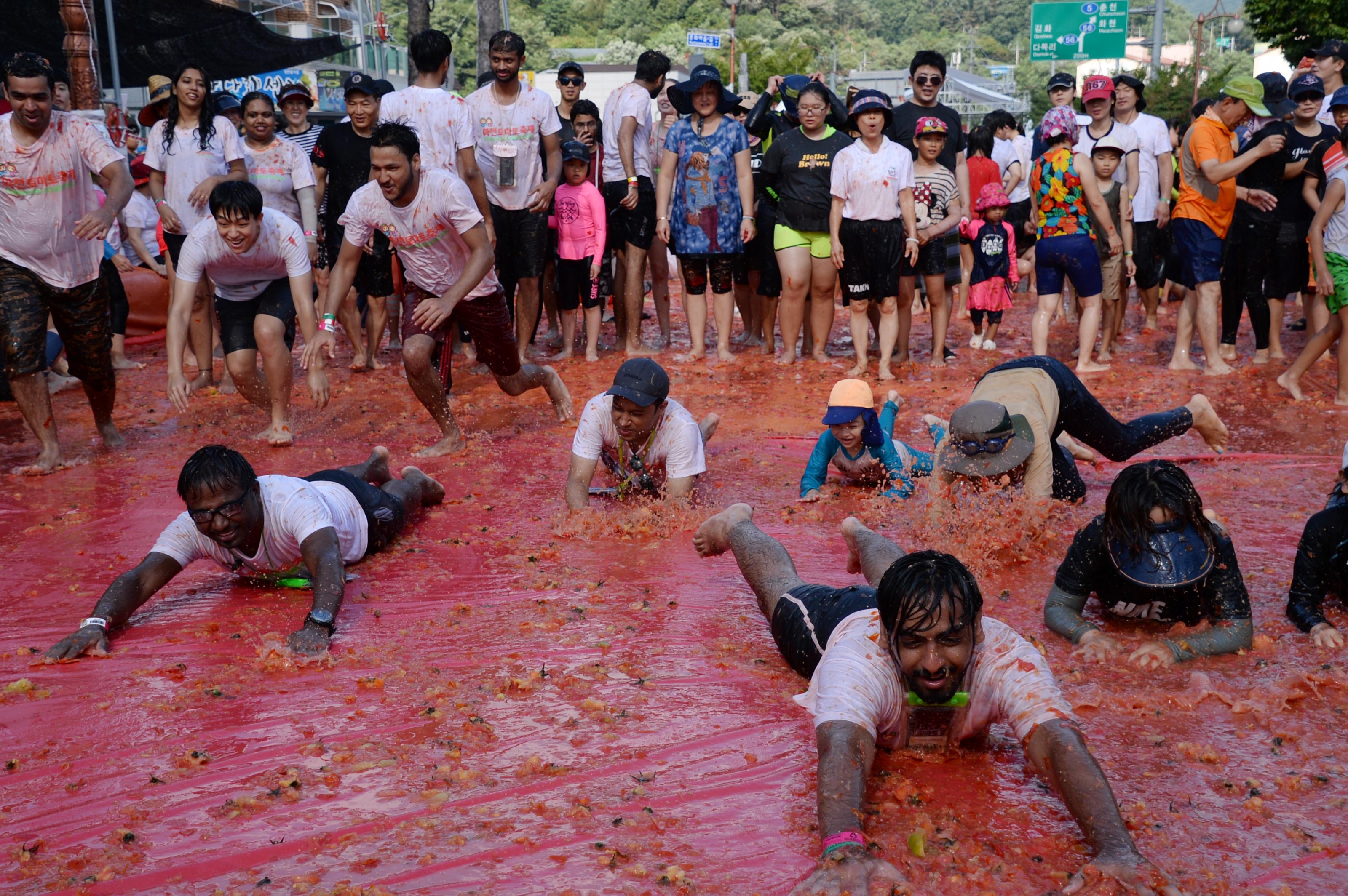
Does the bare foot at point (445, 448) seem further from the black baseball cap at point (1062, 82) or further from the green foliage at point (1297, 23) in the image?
the green foliage at point (1297, 23)

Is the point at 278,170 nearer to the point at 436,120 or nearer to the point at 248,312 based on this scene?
the point at 436,120

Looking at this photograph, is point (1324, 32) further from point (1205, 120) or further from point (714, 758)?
point (714, 758)

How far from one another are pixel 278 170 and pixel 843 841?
7.60 metres

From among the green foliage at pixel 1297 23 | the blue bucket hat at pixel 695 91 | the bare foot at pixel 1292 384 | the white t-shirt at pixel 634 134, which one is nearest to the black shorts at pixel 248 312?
the white t-shirt at pixel 634 134

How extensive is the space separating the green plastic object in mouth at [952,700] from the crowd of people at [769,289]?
28 millimetres

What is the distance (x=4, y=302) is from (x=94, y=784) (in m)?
4.49

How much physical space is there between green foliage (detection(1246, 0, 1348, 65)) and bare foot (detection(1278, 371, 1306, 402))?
11.9 metres

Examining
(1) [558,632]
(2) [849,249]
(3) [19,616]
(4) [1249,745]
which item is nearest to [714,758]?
(1) [558,632]

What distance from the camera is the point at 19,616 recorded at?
4.96m

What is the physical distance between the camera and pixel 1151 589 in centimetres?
435

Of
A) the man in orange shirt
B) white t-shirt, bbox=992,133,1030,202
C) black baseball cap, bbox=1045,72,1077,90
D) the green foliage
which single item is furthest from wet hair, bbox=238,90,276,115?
the green foliage

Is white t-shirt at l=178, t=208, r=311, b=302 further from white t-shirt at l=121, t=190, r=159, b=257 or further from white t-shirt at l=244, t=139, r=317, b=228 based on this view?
white t-shirt at l=121, t=190, r=159, b=257

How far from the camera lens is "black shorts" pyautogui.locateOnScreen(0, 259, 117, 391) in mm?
7031

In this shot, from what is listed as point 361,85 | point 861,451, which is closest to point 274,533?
point 861,451
